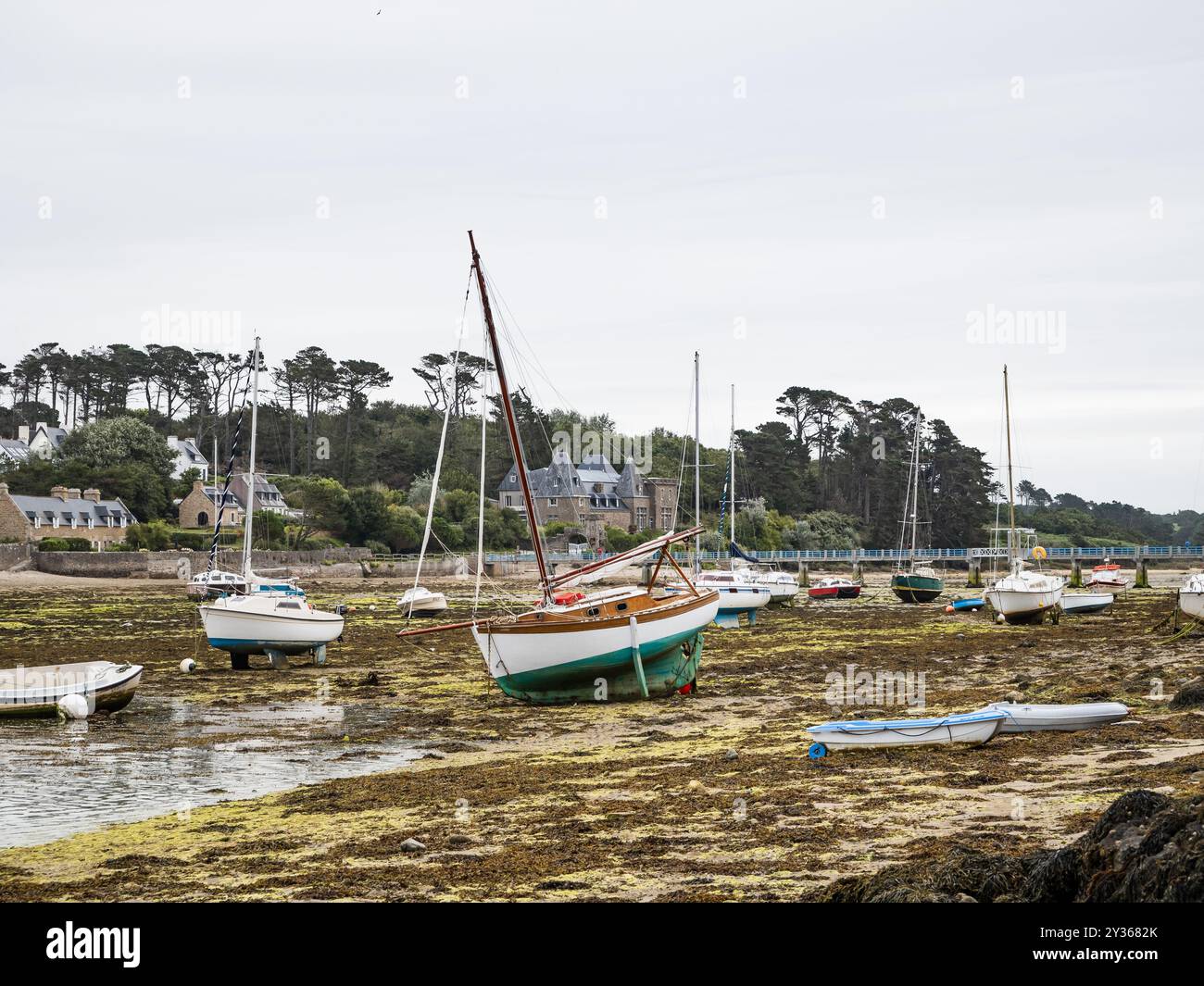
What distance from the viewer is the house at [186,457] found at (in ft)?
377

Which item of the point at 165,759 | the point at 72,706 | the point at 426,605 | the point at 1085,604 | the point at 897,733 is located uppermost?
the point at 897,733

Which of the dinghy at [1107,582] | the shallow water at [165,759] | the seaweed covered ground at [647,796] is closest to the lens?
the seaweed covered ground at [647,796]

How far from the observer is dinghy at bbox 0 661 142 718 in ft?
79.0

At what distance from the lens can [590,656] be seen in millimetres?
26203

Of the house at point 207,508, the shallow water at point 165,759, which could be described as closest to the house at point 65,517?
the house at point 207,508

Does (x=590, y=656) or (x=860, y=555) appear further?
(x=860, y=555)

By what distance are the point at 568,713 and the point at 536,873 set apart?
13.5 metres

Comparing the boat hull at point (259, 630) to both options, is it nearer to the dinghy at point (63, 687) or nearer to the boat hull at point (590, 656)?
the dinghy at point (63, 687)

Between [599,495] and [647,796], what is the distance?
11604 centimetres

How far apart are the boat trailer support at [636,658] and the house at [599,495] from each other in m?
93.3

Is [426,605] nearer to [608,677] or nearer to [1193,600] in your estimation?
[608,677]

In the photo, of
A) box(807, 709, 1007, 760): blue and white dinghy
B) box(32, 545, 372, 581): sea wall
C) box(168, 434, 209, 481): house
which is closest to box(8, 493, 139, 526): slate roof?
box(32, 545, 372, 581): sea wall

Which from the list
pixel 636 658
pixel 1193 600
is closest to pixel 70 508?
pixel 636 658

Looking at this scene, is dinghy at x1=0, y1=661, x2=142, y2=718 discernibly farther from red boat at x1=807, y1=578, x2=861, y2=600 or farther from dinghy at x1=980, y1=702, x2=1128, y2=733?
red boat at x1=807, y1=578, x2=861, y2=600
